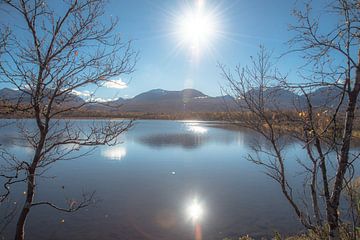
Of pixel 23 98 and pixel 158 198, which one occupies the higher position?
pixel 23 98

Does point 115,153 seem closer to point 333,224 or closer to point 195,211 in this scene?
point 195,211

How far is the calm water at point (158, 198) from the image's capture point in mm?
9508

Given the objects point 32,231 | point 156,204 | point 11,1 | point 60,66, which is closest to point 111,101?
point 60,66

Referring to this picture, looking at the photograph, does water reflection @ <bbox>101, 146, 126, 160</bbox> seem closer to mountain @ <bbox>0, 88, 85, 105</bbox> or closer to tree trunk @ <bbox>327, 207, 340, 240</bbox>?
mountain @ <bbox>0, 88, 85, 105</bbox>

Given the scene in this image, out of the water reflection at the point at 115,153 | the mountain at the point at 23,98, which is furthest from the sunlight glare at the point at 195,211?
the water reflection at the point at 115,153

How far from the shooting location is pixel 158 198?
1264 centimetres

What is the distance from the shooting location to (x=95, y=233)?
9.16 meters

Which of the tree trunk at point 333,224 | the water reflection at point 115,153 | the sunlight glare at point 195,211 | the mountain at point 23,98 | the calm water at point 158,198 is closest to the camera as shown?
the tree trunk at point 333,224

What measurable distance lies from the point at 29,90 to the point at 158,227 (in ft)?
20.3

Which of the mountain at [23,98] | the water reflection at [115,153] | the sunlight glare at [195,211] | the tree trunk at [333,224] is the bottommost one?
the sunlight glare at [195,211]

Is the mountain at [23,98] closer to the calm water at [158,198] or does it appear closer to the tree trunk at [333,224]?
the tree trunk at [333,224]

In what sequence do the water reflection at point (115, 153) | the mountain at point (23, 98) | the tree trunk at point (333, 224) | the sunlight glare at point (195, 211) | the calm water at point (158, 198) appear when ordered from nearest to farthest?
the tree trunk at point (333, 224) → the mountain at point (23, 98) → the calm water at point (158, 198) → the sunlight glare at point (195, 211) → the water reflection at point (115, 153)

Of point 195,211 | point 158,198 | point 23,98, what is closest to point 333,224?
point 23,98

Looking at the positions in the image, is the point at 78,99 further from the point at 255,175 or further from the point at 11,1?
the point at 255,175
